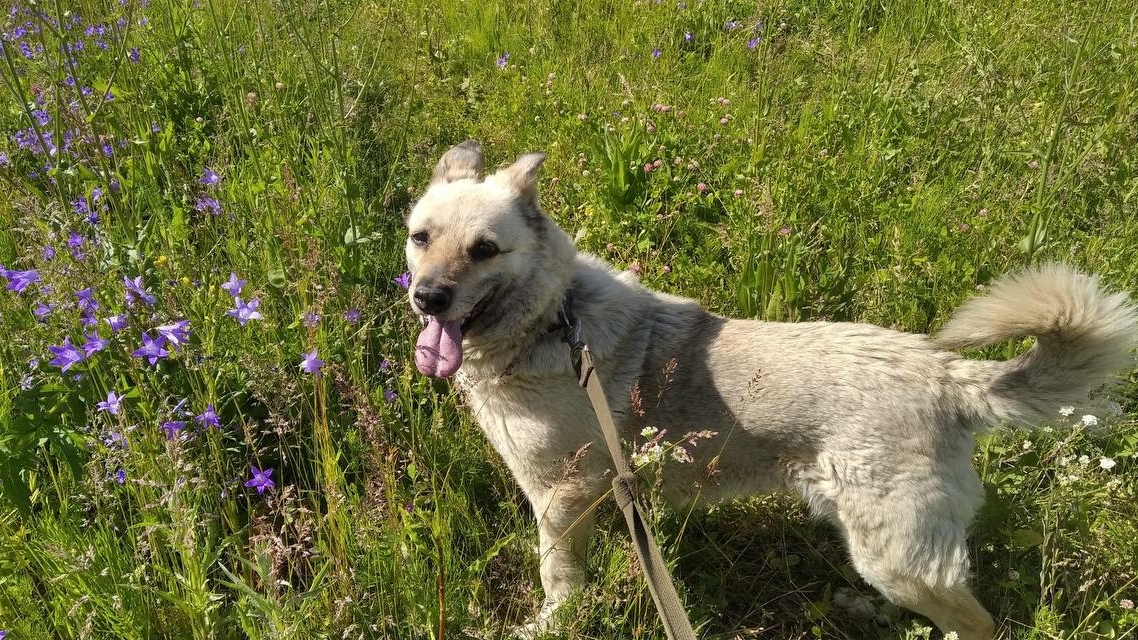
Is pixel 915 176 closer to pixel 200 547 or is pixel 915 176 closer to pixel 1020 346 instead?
pixel 1020 346

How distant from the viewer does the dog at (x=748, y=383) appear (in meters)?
2.28

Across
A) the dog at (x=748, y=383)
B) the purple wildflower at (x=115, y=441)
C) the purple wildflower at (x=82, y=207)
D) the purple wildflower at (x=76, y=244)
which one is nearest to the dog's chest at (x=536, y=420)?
the dog at (x=748, y=383)

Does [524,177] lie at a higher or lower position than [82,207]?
lower

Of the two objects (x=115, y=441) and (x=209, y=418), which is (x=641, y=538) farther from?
(x=115, y=441)

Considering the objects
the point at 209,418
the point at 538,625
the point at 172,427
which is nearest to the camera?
the point at 172,427

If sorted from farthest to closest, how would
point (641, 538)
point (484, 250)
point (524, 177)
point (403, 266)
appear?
point (403, 266)
point (524, 177)
point (484, 250)
point (641, 538)

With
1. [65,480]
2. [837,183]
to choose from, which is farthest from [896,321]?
[65,480]

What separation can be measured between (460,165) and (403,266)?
95 cm

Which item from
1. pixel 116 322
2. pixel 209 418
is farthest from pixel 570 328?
pixel 116 322

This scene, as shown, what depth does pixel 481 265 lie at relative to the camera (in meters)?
2.57

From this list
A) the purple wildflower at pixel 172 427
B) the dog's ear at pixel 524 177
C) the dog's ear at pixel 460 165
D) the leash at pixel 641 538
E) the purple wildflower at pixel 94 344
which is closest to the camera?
the leash at pixel 641 538

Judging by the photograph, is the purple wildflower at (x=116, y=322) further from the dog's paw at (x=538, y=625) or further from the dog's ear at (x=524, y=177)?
the dog's paw at (x=538, y=625)

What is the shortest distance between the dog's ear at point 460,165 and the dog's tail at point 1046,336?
1897 millimetres

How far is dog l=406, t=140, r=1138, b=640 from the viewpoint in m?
2.28
